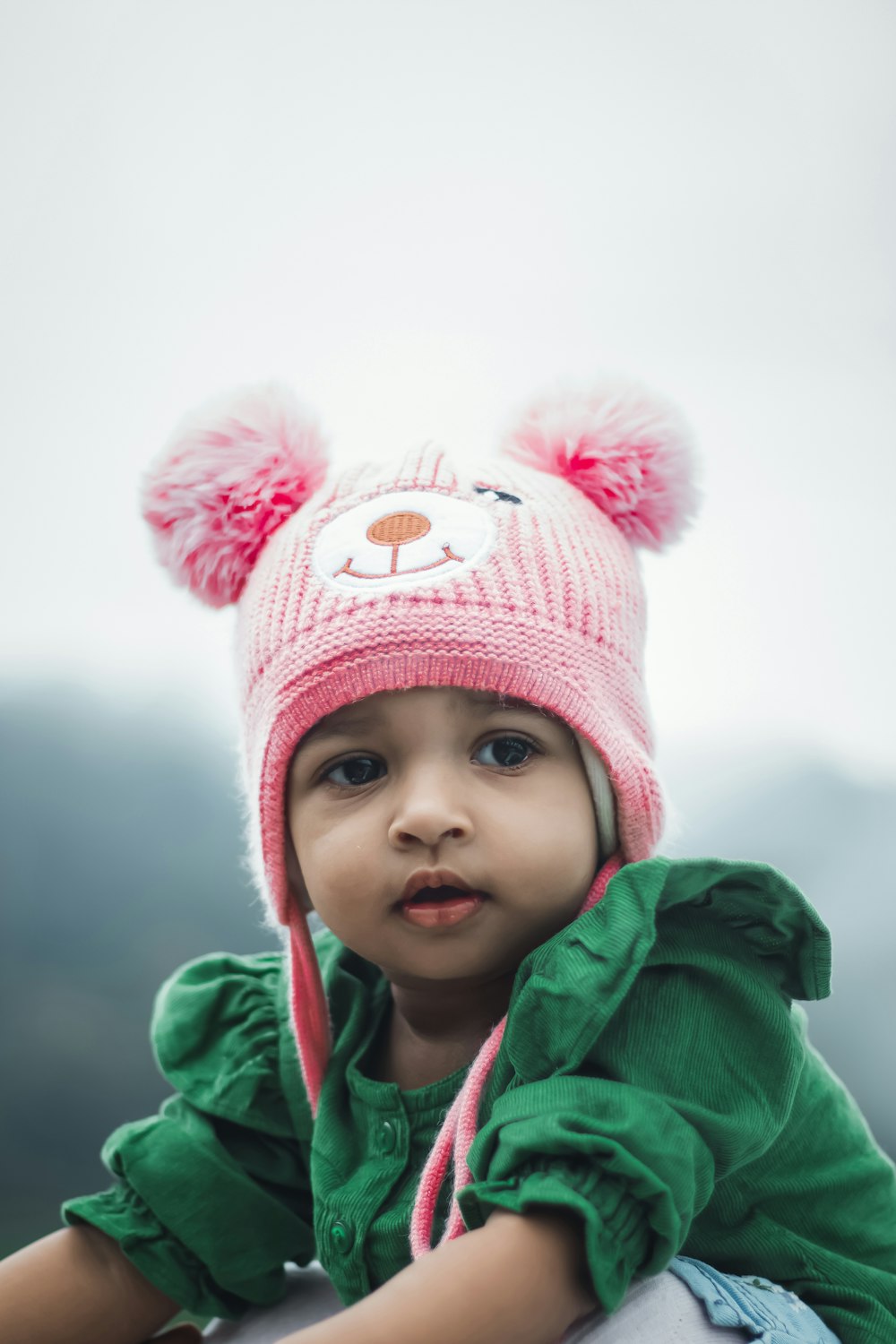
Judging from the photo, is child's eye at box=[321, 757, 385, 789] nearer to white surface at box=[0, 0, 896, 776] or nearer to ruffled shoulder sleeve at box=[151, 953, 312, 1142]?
ruffled shoulder sleeve at box=[151, 953, 312, 1142]

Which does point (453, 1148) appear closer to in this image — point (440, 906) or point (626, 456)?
point (440, 906)

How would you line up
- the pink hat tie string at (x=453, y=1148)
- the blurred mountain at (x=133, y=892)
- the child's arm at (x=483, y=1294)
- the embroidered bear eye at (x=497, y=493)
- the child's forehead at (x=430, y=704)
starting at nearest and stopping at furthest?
the child's arm at (x=483, y=1294) < the pink hat tie string at (x=453, y=1148) < the child's forehead at (x=430, y=704) < the embroidered bear eye at (x=497, y=493) < the blurred mountain at (x=133, y=892)

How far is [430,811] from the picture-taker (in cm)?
79

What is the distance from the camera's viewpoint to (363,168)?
1463 mm

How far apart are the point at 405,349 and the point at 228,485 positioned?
0.55m

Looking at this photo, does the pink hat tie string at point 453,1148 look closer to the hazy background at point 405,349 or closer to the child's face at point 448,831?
the child's face at point 448,831

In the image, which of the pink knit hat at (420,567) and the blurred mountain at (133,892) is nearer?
the pink knit hat at (420,567)

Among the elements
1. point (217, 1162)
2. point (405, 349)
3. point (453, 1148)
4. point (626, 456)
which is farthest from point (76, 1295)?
point (405, 349)

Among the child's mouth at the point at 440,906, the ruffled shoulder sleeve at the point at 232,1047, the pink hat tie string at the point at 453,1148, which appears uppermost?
the child's mouth at the point at 440,906

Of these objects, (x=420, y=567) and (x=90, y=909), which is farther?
(x=90, y=909)

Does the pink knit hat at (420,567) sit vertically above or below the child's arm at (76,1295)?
above

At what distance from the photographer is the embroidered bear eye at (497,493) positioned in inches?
37.9

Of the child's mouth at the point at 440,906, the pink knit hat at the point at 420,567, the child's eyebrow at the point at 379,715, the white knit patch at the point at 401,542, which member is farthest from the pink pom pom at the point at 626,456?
the child's mouth at the point at 440,906

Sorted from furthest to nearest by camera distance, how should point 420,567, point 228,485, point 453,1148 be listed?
point 228,485
point 420,567
point 453,1148
